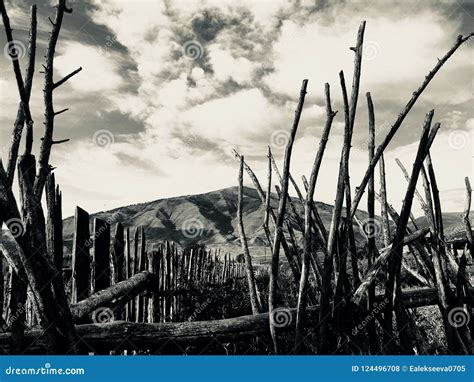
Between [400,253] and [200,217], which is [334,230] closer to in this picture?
[400,253]

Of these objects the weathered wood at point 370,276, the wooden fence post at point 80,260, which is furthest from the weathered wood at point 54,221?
the weathered wood at point 370,276

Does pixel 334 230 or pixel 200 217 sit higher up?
pixel 200 217

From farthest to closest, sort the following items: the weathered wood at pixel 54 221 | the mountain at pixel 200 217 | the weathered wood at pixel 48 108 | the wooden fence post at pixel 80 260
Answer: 1. the mountain at pixel 200 217
2. the wooden fence post at pixel 80 260
3. the weathered wood at pixel 54 221
4. the weathered wood at pixel 48 108

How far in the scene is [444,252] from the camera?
8.16 feet

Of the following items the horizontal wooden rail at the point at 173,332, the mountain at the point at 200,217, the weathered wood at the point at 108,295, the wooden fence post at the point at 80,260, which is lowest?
the horizontal wooden rail at the point at 173,332

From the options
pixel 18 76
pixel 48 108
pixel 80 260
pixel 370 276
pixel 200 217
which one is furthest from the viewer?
pixel 200 217

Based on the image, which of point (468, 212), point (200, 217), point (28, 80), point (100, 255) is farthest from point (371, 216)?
point (200, 217)

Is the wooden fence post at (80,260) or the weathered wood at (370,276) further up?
the wooden fence post at (80,260)

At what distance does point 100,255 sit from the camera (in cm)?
303

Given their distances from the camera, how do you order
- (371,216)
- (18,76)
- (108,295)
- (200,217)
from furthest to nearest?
(200,217) → (108,295) → (371,216) → (18,76)

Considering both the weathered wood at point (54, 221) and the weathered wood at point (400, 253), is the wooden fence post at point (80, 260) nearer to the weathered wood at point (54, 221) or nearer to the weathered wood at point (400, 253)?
the weathered wood at point (54, 221)

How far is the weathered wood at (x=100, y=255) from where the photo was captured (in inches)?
116

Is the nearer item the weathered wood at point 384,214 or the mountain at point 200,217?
the weathered wood at point 384,214
